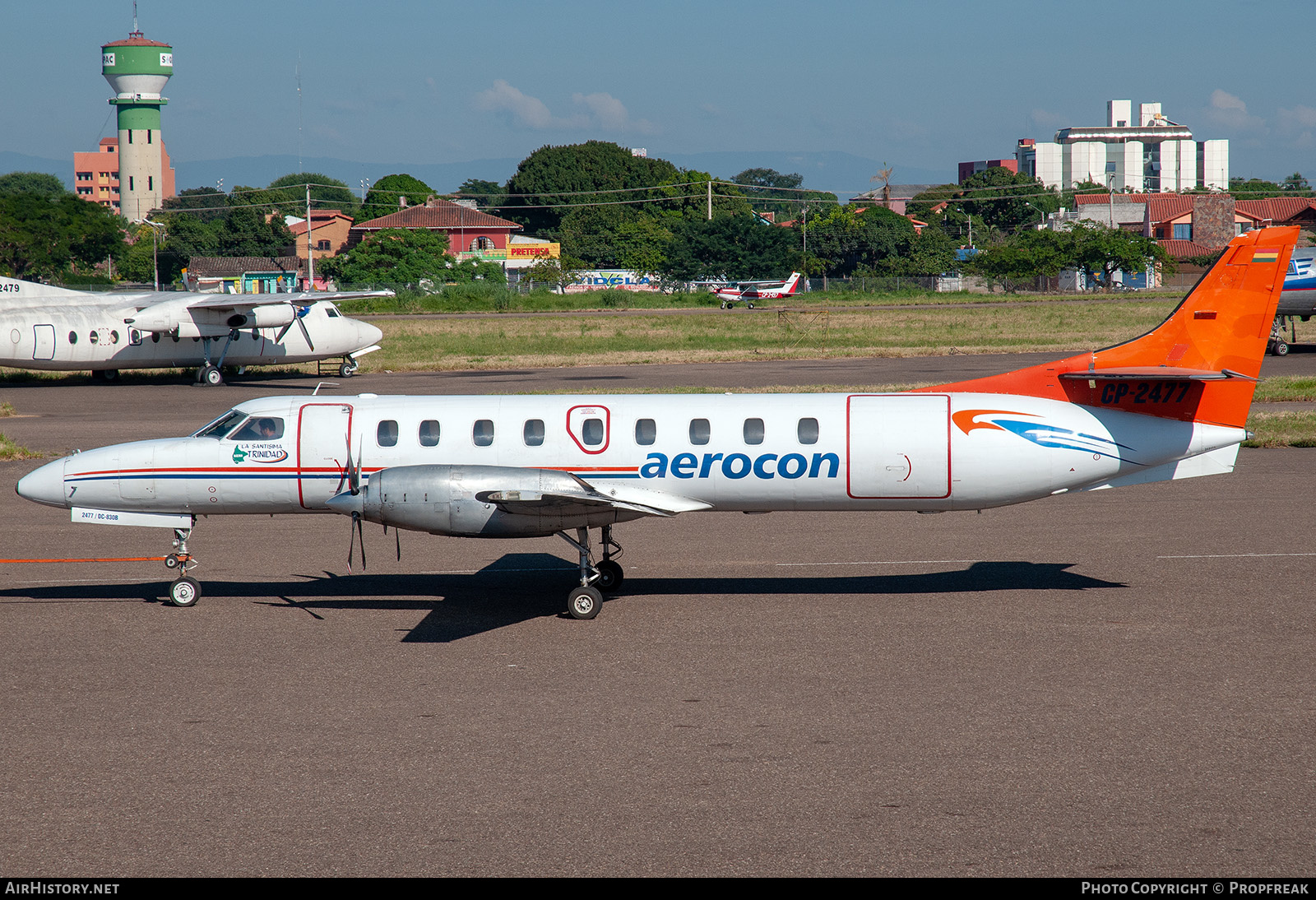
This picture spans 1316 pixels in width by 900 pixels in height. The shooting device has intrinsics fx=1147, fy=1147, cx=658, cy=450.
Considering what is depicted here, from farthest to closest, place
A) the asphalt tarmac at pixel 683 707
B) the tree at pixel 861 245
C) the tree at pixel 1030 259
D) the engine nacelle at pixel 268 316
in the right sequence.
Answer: the tree at pixel 861 245 → the tree at pixel 1030 259 → the engine nacelle at pixel 268 316 → the asphalt tarmac at pixel 683 707

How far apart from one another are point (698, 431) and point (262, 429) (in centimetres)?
560

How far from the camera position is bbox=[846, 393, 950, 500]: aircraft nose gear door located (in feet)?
46.3

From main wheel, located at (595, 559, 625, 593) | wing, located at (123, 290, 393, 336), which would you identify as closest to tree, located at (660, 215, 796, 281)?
wing, located at (123, 290, 393, 336)

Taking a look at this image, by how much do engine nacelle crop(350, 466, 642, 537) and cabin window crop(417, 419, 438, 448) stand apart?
1.24 metres

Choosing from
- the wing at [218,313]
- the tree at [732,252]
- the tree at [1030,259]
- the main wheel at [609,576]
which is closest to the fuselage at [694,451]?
the main wheel at [609,576]

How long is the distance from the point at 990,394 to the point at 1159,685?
470cm

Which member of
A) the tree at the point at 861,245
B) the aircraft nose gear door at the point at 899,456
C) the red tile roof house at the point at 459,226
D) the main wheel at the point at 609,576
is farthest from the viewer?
the red tile roof house at the point at 459,226

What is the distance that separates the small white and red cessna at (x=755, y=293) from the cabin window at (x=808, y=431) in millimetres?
73554

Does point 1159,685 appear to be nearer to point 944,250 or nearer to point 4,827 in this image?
point 4,827

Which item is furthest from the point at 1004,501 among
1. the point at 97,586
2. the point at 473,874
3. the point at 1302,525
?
the point at 97,586

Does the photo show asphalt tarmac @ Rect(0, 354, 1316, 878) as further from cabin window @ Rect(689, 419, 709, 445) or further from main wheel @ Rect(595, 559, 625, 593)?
cabin window @ Rect(689, 419, 709, 445)

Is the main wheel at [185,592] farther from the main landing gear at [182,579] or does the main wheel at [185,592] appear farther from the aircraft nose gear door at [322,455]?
the aircraft nose gear door at [322,455]

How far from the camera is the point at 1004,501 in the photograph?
46.8 ft

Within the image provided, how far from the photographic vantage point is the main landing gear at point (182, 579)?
14.5 meters
